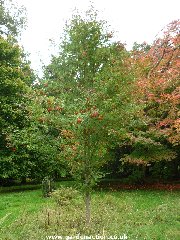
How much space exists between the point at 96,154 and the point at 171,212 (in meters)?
4.28

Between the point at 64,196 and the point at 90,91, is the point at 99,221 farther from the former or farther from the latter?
the point at 90,91

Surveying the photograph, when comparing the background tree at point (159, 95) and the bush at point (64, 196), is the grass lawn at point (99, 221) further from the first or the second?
the background tree at point (159, 95)

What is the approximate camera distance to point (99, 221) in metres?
10.8

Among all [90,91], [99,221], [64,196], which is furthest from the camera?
[64,196]

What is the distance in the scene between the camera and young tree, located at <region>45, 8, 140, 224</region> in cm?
939

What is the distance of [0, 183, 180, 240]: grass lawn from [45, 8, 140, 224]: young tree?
90 centimetres

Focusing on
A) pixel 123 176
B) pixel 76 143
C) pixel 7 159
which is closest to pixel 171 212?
pixel 76 143

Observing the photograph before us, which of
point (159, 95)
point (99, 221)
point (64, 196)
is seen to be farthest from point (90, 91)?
point (159, 95)

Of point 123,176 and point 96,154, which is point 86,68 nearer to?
point 96,154

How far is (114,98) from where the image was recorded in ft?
30.7

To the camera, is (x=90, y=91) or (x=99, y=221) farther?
(x=99, y=221)

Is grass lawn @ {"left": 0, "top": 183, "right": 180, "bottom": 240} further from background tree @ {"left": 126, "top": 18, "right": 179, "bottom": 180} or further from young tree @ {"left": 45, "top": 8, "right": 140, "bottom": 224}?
background tree @ {"left": 126, "top": 18, "right": 179, "bottom": 180}

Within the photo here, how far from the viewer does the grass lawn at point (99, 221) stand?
364 inches

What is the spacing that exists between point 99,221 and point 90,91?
14.7ft
